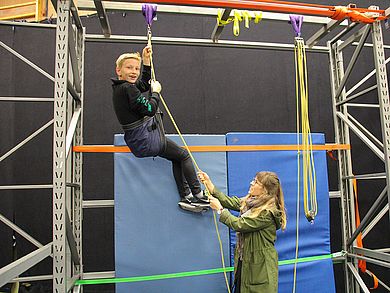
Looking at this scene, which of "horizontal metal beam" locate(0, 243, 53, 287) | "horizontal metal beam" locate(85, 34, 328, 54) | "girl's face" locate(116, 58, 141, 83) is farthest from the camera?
"horizontal metal beam" locate(85, 34, 328, 54)

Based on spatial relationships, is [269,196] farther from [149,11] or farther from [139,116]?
[149,11]

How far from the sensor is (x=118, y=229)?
2.74 metres

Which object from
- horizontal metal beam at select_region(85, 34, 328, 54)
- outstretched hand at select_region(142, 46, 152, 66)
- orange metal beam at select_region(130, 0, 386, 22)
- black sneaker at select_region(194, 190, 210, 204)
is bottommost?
black sneaker at select_region(194, 190, 210, 204)

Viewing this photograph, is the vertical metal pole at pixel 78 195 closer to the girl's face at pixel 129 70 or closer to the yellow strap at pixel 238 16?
the girl's face at pixel 129 70

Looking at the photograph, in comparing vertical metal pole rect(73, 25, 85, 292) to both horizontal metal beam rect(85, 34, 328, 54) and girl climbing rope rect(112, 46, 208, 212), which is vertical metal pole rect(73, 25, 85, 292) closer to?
horizontal metal beam rect(85, 34, 328, 54)

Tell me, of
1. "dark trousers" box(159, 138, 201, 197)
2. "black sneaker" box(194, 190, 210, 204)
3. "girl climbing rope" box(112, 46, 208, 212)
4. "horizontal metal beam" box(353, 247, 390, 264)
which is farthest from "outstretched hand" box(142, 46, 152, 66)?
"horizontal metal beam" box(353, 247, 390, 264)

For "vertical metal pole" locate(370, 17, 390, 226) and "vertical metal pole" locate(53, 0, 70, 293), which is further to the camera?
"vertical metal pole" locate(370, 17, 390, 226)

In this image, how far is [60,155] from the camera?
2135mm

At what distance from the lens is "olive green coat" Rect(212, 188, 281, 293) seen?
232 cm

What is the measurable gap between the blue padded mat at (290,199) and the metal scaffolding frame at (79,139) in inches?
10.4

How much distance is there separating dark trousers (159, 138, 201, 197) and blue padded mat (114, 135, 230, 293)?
0.08 meters

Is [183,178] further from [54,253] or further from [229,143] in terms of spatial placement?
[54,253]

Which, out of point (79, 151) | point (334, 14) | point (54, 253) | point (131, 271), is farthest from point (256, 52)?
point (54, 253)

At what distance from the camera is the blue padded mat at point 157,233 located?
8.96ft
